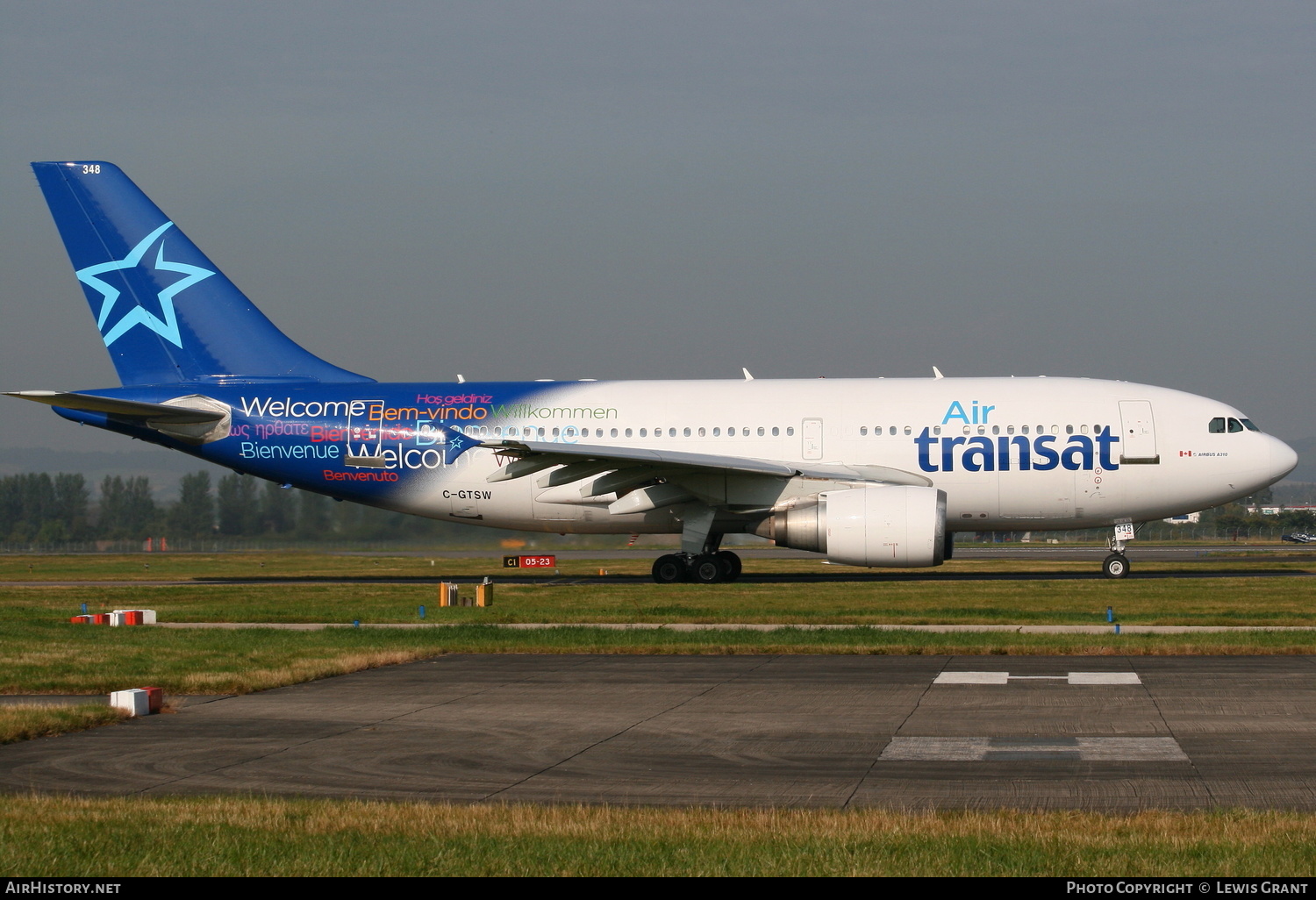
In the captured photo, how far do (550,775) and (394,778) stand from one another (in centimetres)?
107

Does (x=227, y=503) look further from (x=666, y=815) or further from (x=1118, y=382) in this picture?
(x=666, y=815)

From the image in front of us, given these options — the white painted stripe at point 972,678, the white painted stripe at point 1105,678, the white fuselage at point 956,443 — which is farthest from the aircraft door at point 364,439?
the white painted stripe at point 1105,678

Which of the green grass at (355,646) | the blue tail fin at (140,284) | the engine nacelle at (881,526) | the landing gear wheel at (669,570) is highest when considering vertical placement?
the blue tail fin at (140,284)

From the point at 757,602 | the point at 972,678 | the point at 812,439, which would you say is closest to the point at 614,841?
the point at 972,678

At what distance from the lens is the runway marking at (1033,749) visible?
9.62m

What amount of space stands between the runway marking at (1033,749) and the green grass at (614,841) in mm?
2053

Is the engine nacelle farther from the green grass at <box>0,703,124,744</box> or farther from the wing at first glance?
the green grass at <box>0,703,124,744</box>

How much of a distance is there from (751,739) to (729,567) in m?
17.8

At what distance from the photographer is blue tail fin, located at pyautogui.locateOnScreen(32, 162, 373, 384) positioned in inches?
1163

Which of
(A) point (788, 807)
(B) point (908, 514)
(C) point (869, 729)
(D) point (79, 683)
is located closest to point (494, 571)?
(B) point (908, 514)

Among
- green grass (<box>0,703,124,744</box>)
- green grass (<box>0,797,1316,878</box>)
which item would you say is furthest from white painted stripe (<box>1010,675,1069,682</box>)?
green grass (<box>0,703,124,744</box>)

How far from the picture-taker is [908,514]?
984 inches

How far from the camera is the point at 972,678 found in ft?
45.8

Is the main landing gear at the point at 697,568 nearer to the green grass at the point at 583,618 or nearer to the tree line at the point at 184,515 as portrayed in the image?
the green grass at the point at 583,618
